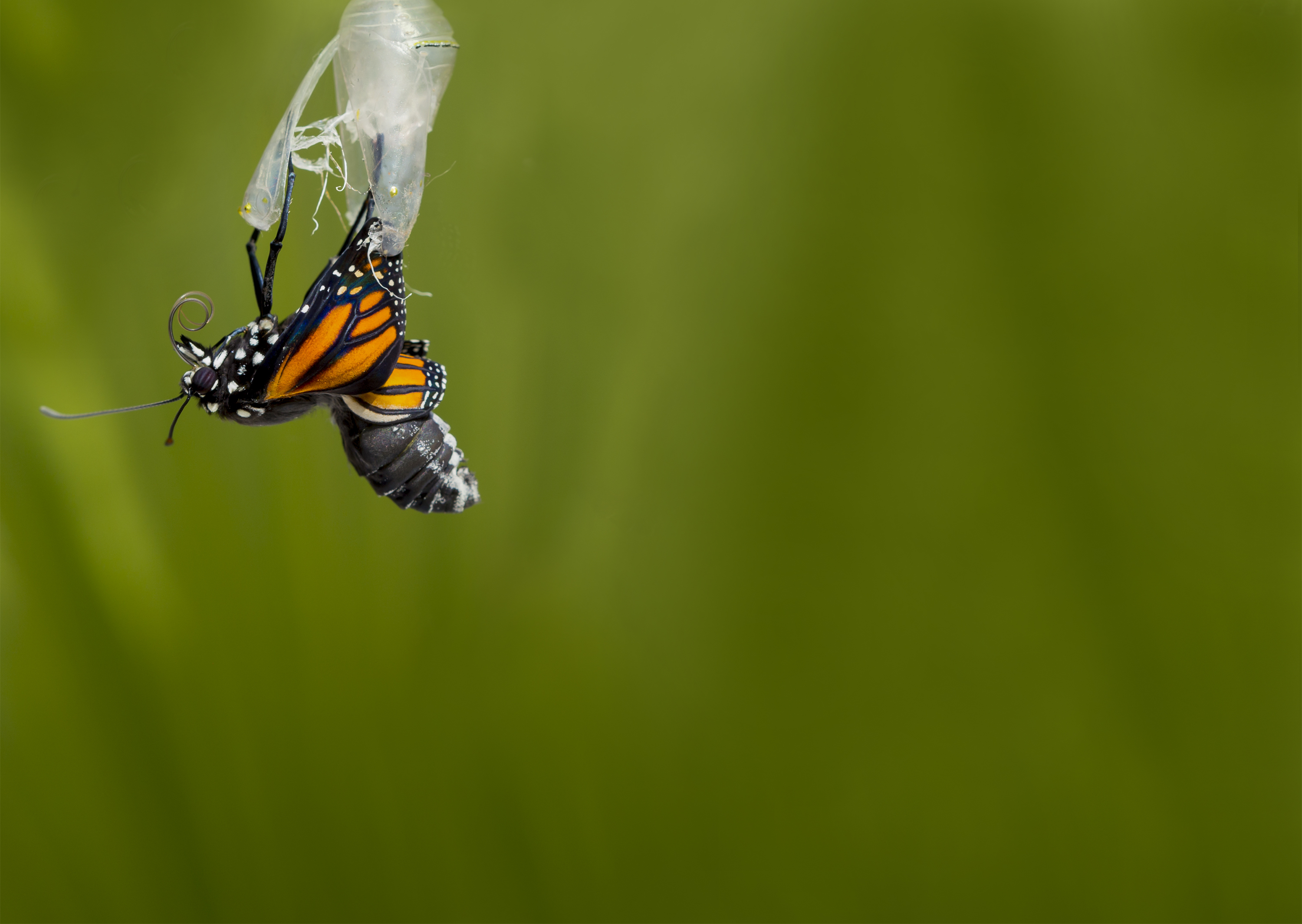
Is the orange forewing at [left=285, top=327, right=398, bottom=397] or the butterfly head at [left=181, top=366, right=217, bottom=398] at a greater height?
the butterfly head at [left=181, top=366, right=217, bottom=398]

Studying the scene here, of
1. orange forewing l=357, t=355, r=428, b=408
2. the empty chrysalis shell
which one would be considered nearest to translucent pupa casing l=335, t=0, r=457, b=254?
the empty chrysalis shell

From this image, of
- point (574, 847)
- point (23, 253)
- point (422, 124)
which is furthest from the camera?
point (574, 847)

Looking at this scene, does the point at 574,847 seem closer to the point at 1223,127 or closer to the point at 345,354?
the point at 345,354

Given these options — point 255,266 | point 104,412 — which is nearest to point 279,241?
point 255,266

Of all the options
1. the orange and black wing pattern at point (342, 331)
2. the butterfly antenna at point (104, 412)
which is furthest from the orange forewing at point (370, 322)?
the butterfly antenna at point (104, 412)

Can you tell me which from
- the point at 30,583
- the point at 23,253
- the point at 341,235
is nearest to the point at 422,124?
the point at 341,235

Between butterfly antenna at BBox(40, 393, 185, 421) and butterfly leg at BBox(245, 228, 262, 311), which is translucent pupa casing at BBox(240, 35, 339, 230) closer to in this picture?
butterfly leg at BBox(245, 228, 262, 311)

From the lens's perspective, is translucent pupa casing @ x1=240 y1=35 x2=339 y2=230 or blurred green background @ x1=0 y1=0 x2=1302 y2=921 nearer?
translucent pupa casing @ x1=240 y1=35 x2=339 y2=230

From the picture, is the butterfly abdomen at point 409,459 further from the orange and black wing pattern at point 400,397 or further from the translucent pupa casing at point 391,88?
the translucent pupa casing at point 391,88

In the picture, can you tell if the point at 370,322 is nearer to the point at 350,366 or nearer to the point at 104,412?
the point at 350,366
